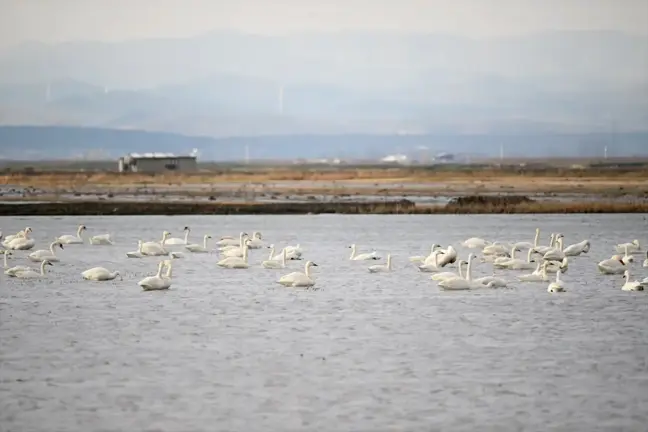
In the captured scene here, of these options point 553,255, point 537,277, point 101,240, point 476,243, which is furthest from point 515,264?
point 101,240

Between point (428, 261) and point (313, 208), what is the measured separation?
31315 millimetres

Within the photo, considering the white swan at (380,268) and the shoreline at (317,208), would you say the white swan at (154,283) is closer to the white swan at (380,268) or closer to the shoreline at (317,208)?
the white swan at (380,268)

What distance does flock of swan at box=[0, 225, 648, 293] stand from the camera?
1059 inches

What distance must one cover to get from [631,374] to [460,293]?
9672 millimetres

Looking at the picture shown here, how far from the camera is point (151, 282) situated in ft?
86.6

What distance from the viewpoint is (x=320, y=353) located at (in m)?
18.4

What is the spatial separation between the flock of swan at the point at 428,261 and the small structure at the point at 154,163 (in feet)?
331

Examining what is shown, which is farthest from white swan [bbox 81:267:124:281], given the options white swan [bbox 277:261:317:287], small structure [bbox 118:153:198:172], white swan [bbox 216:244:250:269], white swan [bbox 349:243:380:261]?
small structure [bbox 118:153:198:172]

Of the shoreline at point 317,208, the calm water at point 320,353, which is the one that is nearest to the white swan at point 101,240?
the calm water at point 320,353

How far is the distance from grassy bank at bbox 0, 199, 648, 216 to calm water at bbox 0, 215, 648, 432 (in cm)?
2675

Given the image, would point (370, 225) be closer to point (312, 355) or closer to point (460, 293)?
point (460, 293)

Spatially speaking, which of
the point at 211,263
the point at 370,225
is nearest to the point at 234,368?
the point at 211,263

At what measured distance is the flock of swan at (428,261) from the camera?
2689 cm

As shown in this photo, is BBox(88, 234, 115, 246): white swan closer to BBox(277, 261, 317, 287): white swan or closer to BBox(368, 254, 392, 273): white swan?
BBox(368, 254, 392, 273): white swan
